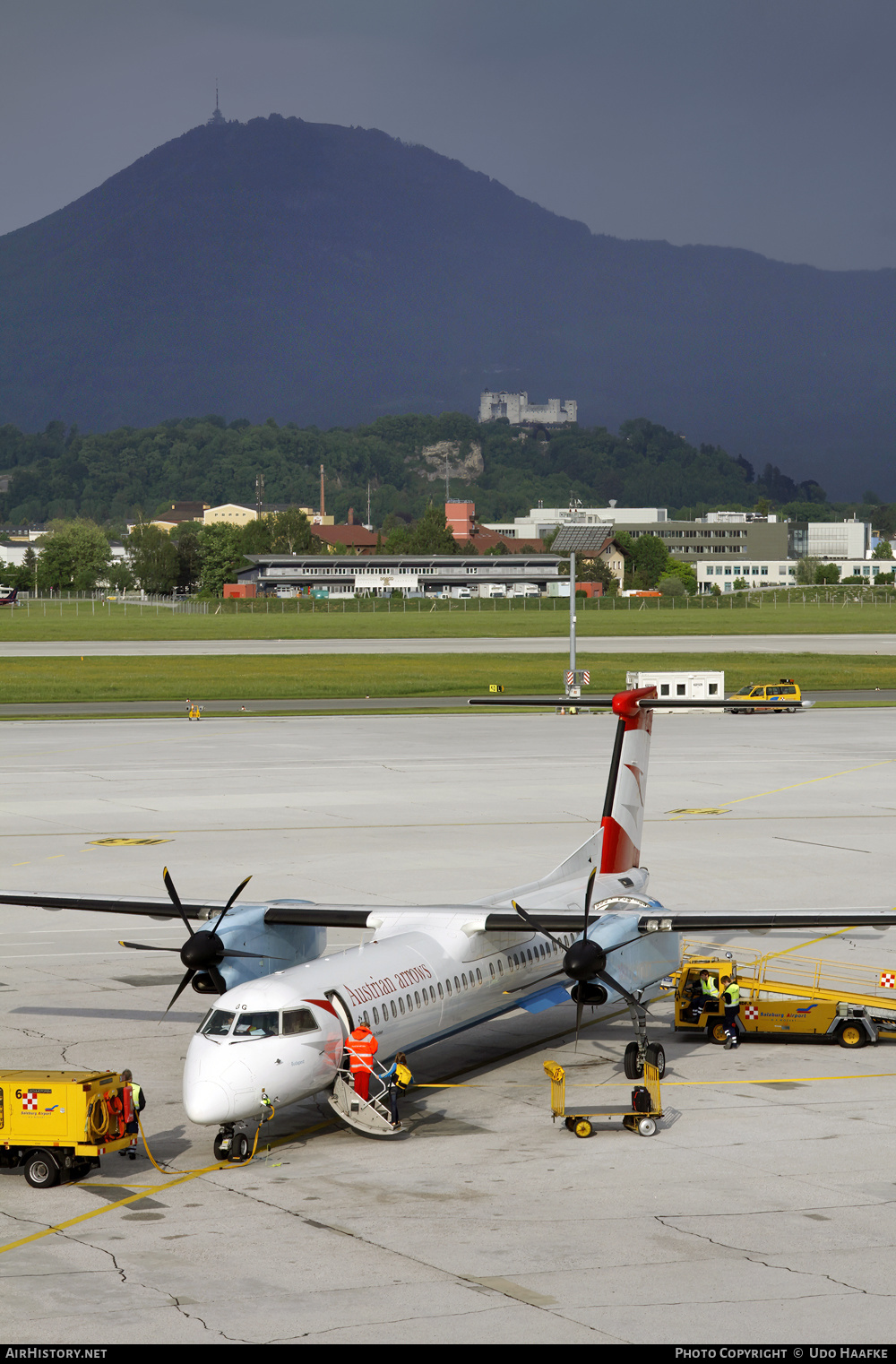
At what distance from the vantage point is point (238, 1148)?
67.5 feet

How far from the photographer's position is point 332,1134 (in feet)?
72.4

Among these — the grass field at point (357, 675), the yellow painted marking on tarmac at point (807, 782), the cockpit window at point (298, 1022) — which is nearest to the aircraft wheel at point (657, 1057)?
the cockpit window at point (298, 1022)

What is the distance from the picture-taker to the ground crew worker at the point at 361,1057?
70.2ft

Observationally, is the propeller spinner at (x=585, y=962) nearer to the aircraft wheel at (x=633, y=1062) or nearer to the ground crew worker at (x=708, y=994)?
the aircraft wheel at (x=633, y=1062)

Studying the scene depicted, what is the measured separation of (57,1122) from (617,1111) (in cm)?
864

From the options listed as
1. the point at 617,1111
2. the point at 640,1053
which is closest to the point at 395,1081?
the point at 617,1111

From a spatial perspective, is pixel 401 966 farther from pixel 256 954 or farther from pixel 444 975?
pixel 256 954

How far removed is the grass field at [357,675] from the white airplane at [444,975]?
2457 inches

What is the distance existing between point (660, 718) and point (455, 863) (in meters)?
43.6

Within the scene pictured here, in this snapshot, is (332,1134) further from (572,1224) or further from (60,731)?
(60,731)

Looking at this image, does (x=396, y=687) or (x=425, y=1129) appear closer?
(x=425, y=1129)
